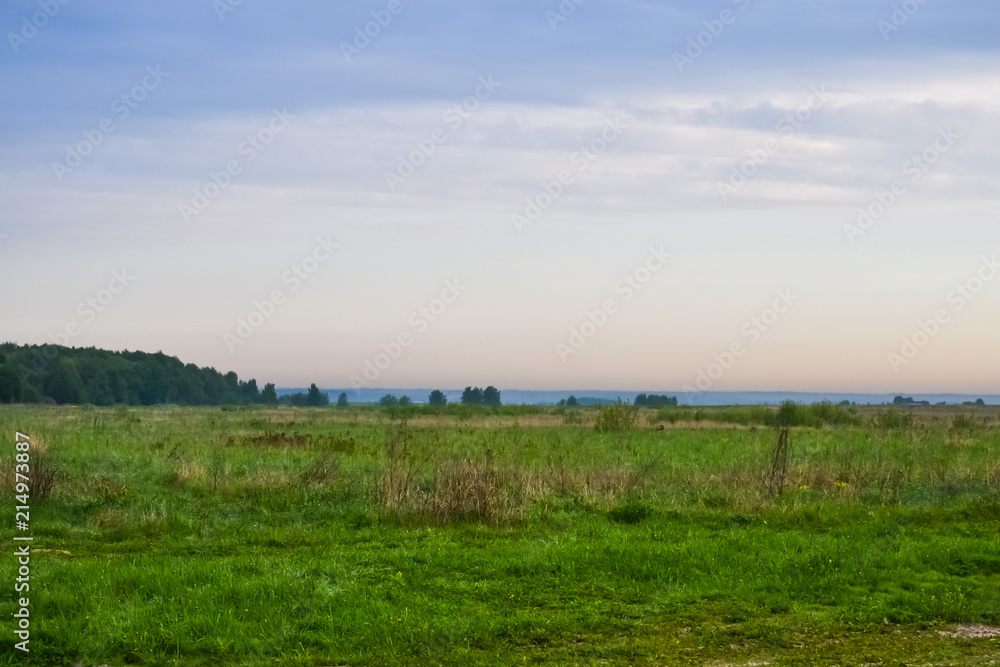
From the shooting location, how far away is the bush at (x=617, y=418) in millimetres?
38188

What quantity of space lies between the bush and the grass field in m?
18.2

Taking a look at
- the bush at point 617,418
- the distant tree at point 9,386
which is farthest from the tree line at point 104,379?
the bush at point 617,418

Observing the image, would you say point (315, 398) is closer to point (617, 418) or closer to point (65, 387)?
point (65, 387)

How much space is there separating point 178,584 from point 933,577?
27.1 ft

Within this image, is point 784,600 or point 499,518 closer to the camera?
point 784,600

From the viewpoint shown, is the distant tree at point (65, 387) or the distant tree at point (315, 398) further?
the distant tree at point (315, 398)

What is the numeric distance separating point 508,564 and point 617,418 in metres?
28.3

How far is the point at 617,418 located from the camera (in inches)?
1521

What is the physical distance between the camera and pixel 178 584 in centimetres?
942

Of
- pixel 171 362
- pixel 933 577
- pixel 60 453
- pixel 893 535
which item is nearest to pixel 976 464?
pixel 893 535

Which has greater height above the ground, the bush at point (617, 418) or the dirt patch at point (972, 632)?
the bush at point (617, 418)

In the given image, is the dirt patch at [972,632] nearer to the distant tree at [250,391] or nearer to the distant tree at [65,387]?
the distant tree at [65,387]

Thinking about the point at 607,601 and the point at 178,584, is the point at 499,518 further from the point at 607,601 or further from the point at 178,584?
the point at 178,584

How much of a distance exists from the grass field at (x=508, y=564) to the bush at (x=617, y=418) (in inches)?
715
